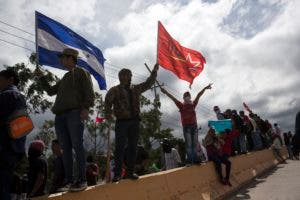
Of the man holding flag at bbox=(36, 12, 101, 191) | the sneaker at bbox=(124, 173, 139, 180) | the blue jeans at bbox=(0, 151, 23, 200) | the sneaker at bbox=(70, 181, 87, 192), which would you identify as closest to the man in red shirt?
Answer: the sneaker at bbox=(124, 173, 139, 180)

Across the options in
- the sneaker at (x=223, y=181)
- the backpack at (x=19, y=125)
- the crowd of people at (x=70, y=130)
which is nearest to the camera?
the backpack at (x=19, y=125)

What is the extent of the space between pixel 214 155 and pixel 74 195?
6823mm

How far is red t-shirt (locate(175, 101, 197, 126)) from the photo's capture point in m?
10.1

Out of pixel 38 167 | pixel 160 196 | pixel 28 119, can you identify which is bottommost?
pixel 160 196

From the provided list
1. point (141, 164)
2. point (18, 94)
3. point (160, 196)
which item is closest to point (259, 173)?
point (141, 164)

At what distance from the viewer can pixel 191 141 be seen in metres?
10.1

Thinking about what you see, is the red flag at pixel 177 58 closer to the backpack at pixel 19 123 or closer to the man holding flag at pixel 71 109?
the man holding flag at pixel 71 109

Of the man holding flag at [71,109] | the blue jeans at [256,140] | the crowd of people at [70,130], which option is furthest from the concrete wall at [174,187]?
the blue jeans at [256,140]

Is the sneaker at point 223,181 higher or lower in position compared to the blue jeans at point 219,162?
lower

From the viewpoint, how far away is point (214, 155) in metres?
11.1

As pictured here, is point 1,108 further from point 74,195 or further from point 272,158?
point 272,158

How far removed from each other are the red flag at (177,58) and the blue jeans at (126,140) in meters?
2.52

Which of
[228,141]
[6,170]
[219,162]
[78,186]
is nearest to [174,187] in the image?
[78,186]

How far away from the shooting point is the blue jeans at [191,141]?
392 inches
